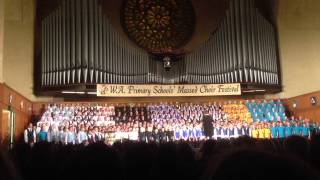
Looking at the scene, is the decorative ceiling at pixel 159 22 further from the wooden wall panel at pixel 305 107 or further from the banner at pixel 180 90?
the wooden wall panel at pixel 305 107

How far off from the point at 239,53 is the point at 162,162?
50.1 feet

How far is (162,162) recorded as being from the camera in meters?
3.20

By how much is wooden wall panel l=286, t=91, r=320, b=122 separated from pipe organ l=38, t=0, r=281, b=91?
1073 mm

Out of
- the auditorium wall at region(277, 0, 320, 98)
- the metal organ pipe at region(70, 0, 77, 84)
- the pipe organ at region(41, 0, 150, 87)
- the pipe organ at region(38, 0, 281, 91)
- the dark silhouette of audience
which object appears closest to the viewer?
the dark silhouette of audience

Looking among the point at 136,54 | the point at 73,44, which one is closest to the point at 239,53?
the point at 136,54

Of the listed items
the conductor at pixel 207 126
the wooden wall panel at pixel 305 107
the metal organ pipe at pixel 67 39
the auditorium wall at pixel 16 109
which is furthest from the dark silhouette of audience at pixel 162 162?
the wooden wall panel at pixel 305 107

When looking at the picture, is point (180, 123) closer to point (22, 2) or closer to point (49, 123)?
point (49, 123)

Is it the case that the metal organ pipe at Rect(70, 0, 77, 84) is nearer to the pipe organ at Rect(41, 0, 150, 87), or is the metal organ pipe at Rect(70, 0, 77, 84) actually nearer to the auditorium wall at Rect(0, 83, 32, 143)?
the pipe organ at Rect(41, 0, 150, 87)

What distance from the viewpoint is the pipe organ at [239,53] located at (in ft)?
58.3

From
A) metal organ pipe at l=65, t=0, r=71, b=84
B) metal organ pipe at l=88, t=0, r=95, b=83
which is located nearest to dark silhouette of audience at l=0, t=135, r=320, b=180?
metal organ pipe at l=88, t=0, r=95, b=83

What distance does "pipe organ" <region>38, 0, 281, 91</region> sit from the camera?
1648 cm

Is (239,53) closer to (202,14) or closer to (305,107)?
(202,14)

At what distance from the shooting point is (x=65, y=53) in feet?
54.3

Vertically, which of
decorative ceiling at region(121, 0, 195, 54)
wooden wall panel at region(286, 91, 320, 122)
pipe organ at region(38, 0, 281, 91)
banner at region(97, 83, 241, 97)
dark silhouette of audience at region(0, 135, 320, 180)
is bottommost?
dark silhouette of audience at region(0, 135, 320, 180)
